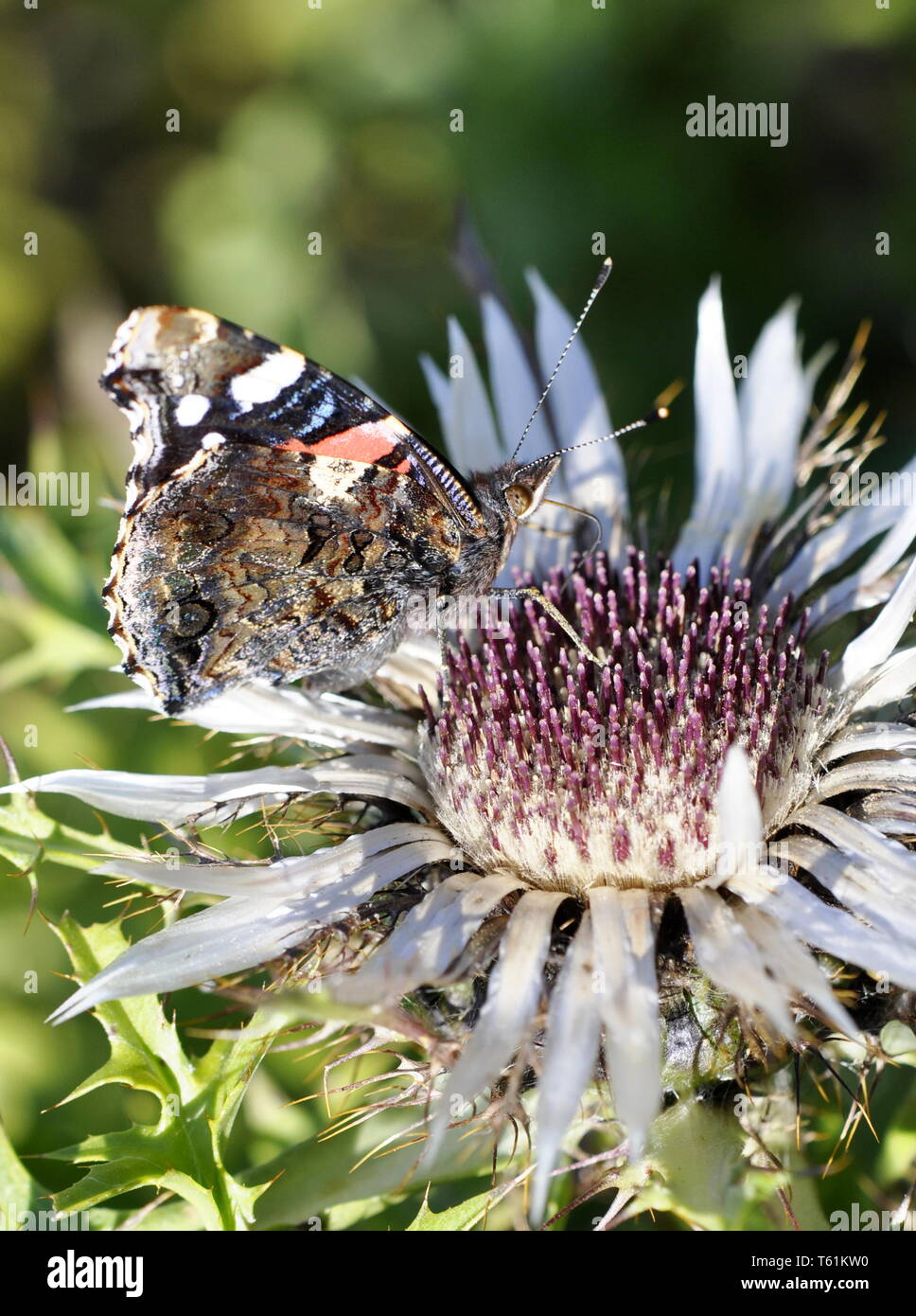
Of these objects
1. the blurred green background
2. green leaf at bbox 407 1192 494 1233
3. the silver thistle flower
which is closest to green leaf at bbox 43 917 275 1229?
the silver thistle flower

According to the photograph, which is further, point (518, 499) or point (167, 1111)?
point (518, 499)

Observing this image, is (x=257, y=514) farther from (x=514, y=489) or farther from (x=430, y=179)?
(x=430, y=179)

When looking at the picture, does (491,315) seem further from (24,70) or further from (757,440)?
(24,70)

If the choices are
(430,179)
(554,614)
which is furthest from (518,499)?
(430,179)

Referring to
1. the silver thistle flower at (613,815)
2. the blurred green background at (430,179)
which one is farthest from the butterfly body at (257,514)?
the blurred green background at (430,179)

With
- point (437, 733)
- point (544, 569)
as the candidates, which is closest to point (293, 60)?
point (544, 569)

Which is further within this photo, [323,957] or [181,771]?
[181,771]

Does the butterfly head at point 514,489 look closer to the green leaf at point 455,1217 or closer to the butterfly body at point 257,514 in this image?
the butterfly body at point 257,514
